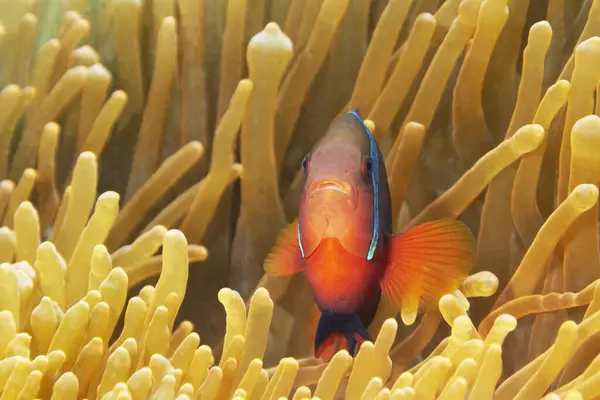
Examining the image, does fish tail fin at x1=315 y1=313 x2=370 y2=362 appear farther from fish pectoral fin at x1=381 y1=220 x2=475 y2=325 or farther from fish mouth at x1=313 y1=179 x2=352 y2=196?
fish mouth at x1=313 y1=179 x2=352 y2=196

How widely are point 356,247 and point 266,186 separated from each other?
209 mm

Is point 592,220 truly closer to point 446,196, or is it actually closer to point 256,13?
point 446,196

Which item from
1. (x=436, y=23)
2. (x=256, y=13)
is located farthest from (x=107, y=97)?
(x=436, y=23)

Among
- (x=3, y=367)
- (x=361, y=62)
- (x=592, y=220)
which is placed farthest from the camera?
(x=361, y=62)

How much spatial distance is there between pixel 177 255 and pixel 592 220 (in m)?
0.39

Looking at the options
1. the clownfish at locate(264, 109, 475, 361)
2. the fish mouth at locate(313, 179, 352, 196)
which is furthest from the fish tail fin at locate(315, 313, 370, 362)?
the fish mouth at locate(313, 179, 352, 196)

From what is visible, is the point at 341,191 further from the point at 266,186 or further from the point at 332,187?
the point at 266,186

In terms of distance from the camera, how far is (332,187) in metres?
0.62

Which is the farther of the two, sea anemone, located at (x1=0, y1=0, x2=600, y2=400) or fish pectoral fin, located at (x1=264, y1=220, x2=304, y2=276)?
fish pectoral fin, located at (x1=264, y1=220, x2=304, y2=276)

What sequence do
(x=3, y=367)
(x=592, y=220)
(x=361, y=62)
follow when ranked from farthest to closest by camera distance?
1. (x=361, y=62)
2. (x=592, y=220)
3. (x=3, y=367)

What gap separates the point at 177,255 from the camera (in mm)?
623

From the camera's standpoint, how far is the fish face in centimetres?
62

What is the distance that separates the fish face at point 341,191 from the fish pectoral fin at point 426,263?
0.18 ft

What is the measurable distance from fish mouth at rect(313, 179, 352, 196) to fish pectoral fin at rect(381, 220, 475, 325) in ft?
0.37
